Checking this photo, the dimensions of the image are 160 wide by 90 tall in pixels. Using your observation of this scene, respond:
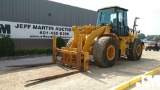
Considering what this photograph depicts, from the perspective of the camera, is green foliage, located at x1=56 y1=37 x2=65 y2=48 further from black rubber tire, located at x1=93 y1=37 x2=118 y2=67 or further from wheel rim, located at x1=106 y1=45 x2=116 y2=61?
black rubber tire, located at x1=93 y1=37 x2=118 y2=67

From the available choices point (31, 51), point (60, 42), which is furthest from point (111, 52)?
point (60, 42)

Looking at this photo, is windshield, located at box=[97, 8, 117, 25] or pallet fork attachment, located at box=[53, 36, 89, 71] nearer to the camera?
pallet fork attachment, located at box=[53, 36, 89, 71]

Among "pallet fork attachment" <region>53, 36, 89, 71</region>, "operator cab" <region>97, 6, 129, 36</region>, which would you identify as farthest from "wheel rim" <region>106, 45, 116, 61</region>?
"operator cab" <region>97, 6, 129, 36</region>

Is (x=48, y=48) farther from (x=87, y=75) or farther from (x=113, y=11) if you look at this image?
(x=87, y=75)

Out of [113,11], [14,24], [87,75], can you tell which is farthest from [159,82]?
[14,24]

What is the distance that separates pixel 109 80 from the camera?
5941 mm

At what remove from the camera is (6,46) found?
10.9m

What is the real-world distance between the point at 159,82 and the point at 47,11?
Answer: 10527 millimetres

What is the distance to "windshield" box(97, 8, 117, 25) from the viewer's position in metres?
9.51

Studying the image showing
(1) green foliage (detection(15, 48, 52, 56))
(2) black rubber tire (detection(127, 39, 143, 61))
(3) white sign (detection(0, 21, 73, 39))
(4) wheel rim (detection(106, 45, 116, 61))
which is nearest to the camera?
(4) wheel rim (detection(106, 45, 116, 61))

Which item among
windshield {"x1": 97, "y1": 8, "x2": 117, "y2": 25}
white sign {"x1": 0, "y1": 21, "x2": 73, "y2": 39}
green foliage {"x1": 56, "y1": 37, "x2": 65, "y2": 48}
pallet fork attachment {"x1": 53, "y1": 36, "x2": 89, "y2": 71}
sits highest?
windshield {"x1": 97, "y1": 8, "x2": 117, "y2": 25}

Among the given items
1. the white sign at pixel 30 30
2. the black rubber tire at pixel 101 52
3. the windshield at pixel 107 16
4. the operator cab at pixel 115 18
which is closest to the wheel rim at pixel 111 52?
the black rubber tire at pixel 101 52

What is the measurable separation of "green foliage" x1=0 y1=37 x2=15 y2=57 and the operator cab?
5.60 m

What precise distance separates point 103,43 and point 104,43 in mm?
50
